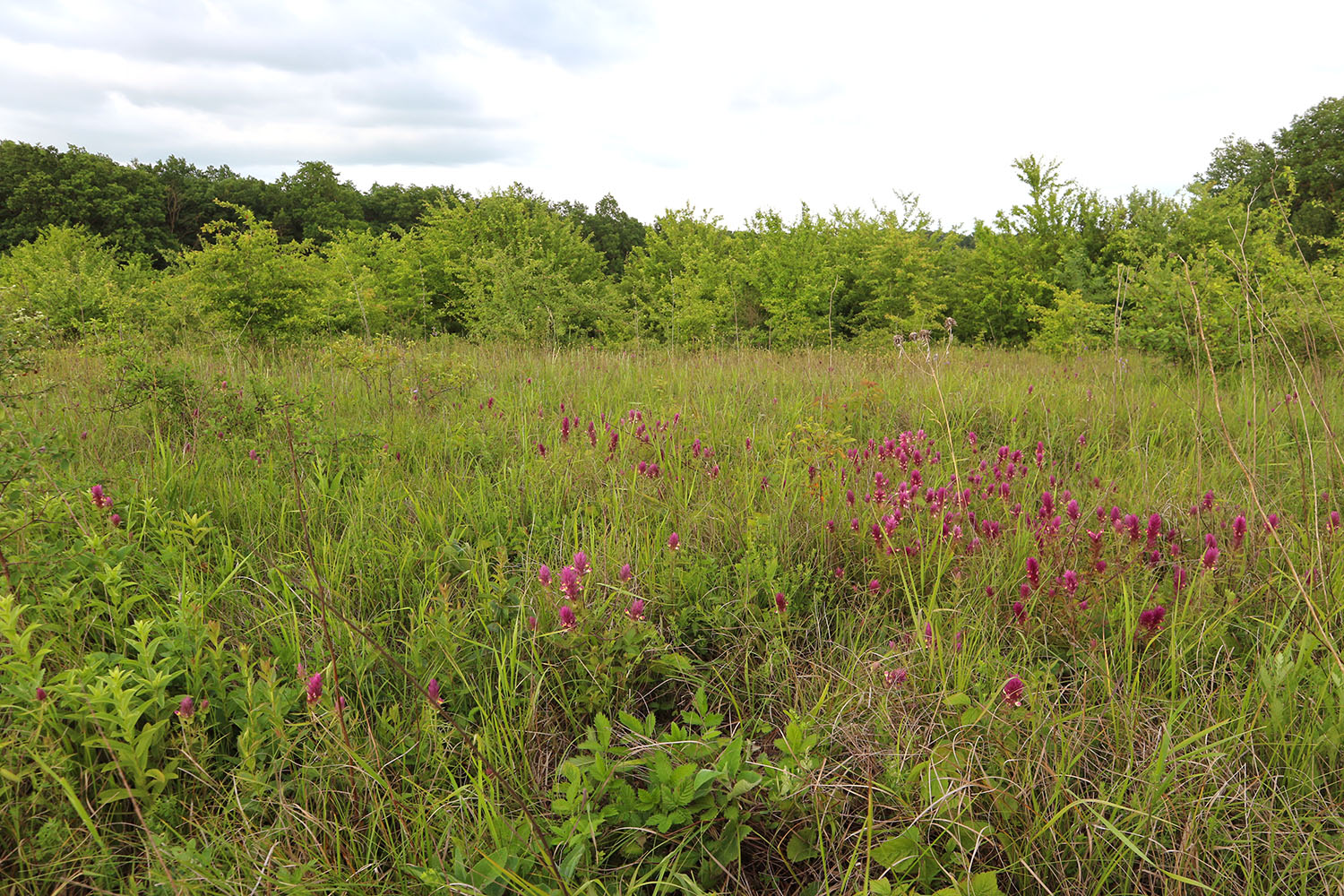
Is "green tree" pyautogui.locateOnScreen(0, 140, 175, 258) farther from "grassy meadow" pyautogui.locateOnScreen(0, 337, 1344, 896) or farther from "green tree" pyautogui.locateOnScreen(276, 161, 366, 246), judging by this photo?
"grassy meadow" pyautogui.locateOnScreen(0, 337, 1344, 896)

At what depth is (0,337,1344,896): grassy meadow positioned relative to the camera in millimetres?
1298

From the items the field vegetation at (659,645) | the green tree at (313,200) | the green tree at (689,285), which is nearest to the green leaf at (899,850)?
the field vegetation at (659,645)

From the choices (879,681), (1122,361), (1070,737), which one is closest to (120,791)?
(879,681)

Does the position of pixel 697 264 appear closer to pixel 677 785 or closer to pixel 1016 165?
pixel 1016 165

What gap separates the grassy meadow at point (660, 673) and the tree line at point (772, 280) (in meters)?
0.91

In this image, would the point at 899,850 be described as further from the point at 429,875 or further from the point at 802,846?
the point at 429,875

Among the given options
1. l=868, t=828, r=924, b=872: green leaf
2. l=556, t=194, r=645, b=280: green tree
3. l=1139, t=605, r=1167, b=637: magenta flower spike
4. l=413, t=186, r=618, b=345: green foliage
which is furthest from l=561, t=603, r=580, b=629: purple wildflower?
l=556, t=194, r=645, b=280: green tree

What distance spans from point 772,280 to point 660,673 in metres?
15.9

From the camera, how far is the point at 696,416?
13.4ft

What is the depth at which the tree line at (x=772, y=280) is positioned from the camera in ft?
20.9

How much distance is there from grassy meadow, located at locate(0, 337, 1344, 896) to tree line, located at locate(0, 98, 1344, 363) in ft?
2.99

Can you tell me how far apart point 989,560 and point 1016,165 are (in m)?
15.9

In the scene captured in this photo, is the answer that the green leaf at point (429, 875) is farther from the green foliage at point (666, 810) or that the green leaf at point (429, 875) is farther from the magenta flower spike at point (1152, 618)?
the magenta flower spike at point (1152, 618)

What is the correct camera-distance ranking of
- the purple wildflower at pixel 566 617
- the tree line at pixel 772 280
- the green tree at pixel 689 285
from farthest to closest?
the green tree at pixel 689 285 < the tree line at pixel 772 280 < the purple wildflower at pixel 566 617
